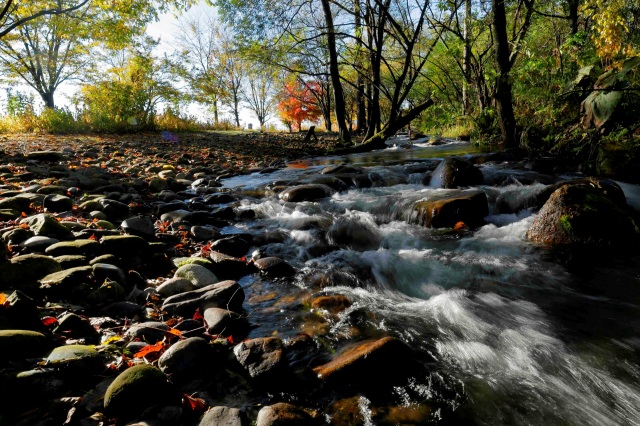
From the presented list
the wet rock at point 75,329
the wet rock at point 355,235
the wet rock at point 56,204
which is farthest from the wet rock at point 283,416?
the wet rock at point 56,204

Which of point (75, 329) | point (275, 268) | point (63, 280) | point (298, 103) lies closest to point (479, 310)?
point (275, 268)

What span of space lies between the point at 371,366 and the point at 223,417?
888 mm

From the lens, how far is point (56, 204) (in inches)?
175

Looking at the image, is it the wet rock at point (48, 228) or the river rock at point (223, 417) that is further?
the wet rock at point (48, 228)

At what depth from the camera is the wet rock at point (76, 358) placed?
177 cm

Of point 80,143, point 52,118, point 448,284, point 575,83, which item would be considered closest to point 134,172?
point 80,143

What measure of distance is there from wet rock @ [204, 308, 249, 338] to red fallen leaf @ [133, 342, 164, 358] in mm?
379

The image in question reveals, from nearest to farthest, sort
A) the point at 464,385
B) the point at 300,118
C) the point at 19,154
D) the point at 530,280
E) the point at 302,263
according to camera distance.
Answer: the point at 464,385 < the point at 530,280 < the point at 302,263 < the point at 19,154 < the point at 300,118

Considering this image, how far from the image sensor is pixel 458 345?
2426 millimetres

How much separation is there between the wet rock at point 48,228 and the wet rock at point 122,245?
0.42m

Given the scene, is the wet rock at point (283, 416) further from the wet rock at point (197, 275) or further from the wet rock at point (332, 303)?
the wet rock at point (197, 275)

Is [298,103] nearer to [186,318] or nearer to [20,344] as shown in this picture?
[186,318]

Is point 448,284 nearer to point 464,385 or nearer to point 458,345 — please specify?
point 458,345

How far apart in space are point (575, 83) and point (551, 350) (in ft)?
22.9
